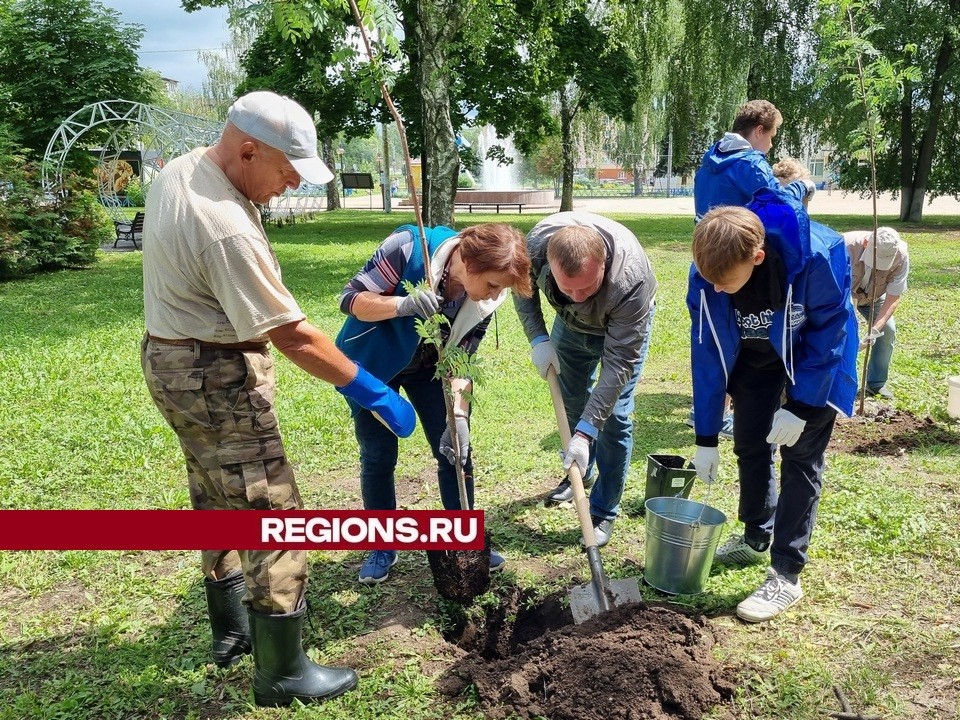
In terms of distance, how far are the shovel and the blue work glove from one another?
78 cm

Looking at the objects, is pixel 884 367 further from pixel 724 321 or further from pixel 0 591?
pixel 0 591

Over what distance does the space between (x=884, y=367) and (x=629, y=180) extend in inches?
2872

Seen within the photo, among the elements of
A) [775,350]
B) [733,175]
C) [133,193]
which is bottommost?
[775,350]

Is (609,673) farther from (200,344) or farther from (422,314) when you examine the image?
(200,344)

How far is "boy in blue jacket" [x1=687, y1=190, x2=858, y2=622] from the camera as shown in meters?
2.59

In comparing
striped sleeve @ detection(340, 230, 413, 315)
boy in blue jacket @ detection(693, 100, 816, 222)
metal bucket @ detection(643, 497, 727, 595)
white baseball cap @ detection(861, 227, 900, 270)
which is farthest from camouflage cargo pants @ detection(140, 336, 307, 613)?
white baseball cap @ detection(861, 227, 900, 270)

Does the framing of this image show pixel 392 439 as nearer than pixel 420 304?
No

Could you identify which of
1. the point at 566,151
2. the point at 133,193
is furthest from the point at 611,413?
the point at 133,193

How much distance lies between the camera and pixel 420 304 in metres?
2.69

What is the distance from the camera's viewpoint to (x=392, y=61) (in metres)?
2.81

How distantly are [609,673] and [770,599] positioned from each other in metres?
0.96

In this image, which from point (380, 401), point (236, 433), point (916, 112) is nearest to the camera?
point (236, 433)

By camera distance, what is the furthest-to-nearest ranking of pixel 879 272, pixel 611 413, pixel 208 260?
pixel 879 272 < pixel 611 413 < pixel 208 260

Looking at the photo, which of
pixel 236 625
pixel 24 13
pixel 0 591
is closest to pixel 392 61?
pixel 236 625
